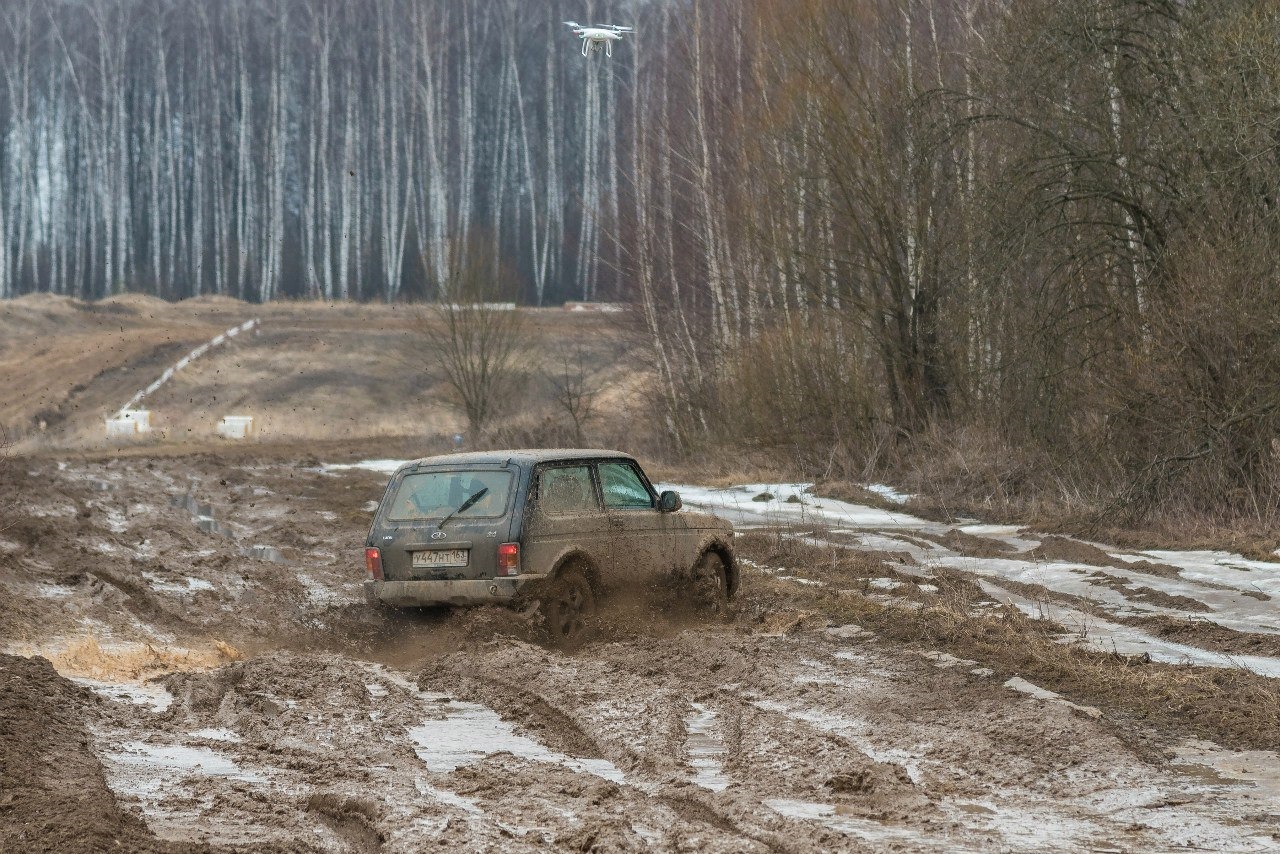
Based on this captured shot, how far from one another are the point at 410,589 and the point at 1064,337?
40.2 ft

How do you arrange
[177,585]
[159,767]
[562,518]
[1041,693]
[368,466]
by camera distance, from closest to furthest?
1. [159,767]
2. [1041,693]
3. [562,518]
4. [177,585]
5. [368,466]

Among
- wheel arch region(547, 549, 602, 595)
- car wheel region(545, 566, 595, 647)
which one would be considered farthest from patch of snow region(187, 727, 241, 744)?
wheel arch region(547, 549, 602, 595)

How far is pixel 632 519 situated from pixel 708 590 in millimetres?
1024

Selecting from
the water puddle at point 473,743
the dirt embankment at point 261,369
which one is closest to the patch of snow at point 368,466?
the dirt embankment at point 261,369

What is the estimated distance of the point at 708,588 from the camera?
520 inches

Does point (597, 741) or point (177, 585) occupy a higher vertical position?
point (597, 741)

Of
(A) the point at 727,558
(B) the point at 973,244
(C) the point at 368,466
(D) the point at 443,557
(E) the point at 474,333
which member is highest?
(B) the point at 973,244

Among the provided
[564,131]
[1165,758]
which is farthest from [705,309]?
[564,131]

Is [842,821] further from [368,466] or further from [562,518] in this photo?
[368,466]

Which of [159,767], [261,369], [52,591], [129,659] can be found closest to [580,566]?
[129,659]

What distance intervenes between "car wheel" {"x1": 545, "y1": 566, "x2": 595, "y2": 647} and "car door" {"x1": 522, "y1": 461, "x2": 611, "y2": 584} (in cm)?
18

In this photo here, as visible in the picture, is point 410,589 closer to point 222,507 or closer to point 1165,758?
point 1165,758

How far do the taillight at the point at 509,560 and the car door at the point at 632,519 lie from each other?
1085 mm

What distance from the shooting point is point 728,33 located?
39.0 meters
